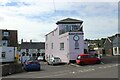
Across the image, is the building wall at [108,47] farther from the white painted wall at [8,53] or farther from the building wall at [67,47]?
the white painted wall at [8,53]

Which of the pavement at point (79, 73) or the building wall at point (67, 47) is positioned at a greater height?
the building wall at point (67, 47)

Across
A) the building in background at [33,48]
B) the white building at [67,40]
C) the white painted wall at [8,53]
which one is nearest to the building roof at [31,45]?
the building in background at [33,48]

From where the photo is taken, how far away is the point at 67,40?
4647cm

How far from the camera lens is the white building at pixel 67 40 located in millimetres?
45406

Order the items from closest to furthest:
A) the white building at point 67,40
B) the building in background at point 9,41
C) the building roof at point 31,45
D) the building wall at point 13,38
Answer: the white building at point 67,40 < the building in background at point 9,41 < the building wall at point 13,38 < the building roof at point 31,45

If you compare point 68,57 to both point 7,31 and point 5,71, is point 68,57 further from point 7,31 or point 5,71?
point 7,31

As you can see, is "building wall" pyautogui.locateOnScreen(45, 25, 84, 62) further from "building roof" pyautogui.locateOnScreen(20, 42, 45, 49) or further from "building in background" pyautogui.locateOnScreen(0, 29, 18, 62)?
"building roof" pyautogui.locateOnScreen(20, 42, 45, 49)

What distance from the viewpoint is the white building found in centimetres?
4541

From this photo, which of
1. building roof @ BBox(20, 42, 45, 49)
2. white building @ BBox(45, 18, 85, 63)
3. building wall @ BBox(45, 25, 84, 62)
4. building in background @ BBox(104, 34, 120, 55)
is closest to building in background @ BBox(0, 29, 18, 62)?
white building @ BBox(45, 18, 85, 63)

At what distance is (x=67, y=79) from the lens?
789 inches

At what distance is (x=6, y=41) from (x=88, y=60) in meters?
30.4

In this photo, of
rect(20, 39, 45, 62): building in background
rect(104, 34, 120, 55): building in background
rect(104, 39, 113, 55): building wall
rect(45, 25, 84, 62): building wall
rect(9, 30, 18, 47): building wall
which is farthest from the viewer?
rect(20, 39, 45, 62): building in background

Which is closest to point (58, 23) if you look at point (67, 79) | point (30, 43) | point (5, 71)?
point (5, 71)

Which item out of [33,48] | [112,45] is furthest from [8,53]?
[33,48]
